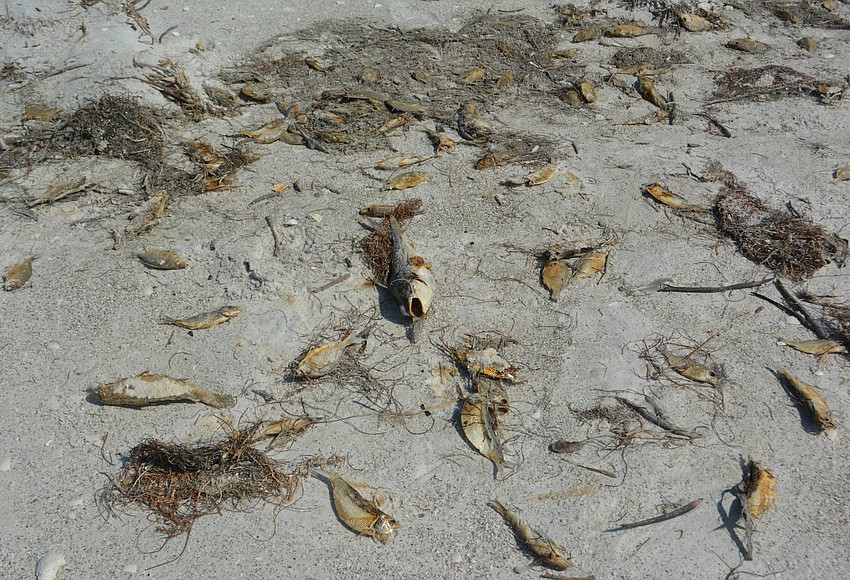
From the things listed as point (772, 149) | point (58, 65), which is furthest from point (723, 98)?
point (58, 65)

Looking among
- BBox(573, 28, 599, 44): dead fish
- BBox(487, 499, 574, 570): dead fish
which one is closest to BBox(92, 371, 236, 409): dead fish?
BBox(487, 499, 574, 570): dead fish

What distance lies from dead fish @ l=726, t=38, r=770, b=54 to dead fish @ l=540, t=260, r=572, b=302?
4.28m

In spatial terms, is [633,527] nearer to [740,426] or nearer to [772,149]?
[740,426]

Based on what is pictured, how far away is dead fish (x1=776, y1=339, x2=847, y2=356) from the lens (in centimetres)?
337

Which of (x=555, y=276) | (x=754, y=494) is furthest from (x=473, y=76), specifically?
(x=754, y=494)

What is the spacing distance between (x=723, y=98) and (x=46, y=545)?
5.99 meters

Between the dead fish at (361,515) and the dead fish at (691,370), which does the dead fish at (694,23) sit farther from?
the dead fish at (361,515)

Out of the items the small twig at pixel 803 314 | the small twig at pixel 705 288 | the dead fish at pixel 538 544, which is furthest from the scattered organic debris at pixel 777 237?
the dead fish at pixel 538 544

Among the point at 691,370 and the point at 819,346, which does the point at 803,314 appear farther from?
the point at 691,370

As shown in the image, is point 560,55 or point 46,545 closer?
point 46,545

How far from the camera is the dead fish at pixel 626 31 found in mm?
6691

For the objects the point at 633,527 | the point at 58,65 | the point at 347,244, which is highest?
the point at 58,65

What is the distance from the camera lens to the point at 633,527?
263cm

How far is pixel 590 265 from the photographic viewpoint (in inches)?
152
